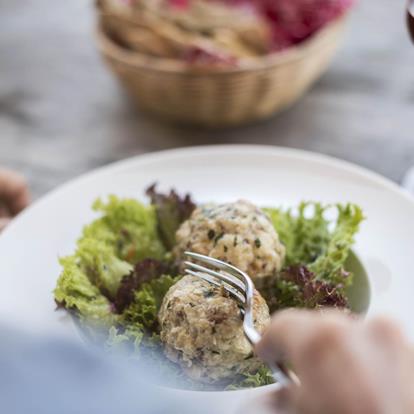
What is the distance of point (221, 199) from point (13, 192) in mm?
748

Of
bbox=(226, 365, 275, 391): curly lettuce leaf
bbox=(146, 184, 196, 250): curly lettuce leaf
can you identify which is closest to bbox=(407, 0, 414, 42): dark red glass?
bbox=(146, 184, 196, 250): curly lettuce leaf

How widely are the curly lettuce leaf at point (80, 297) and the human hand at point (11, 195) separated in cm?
56

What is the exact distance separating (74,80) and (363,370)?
327 cm

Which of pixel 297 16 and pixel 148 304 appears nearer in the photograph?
pixel 148 304

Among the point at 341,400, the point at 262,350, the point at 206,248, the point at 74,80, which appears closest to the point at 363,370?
the point at 341,400

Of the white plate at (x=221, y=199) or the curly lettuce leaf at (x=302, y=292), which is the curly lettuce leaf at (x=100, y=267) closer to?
the white plate at (x=221, y=199)

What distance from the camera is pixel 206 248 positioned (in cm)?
195

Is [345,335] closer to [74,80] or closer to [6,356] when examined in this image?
[6,356]

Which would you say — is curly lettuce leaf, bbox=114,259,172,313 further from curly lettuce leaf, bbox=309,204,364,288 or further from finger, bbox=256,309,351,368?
finger, bbox=256,309,351,368

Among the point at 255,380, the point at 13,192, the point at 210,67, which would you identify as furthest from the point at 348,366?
the point at 210,67

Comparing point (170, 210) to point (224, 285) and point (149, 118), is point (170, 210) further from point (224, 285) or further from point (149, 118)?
point (149, 118)

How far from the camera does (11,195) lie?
250 cm

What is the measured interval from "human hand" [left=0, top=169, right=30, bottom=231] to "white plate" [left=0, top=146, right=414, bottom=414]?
7.9 inches

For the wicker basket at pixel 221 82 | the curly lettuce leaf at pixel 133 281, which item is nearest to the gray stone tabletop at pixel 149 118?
the wicker basket at pixel 221 82
